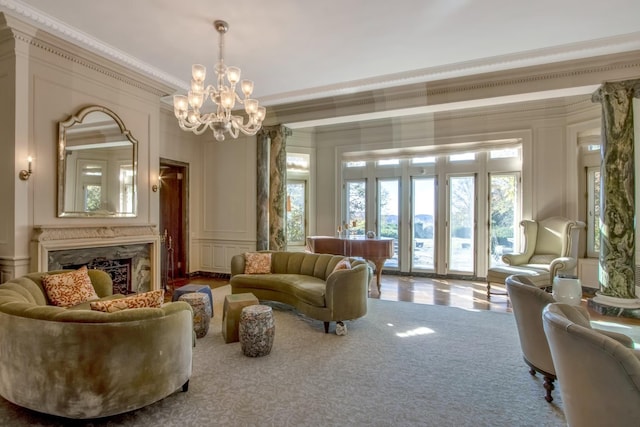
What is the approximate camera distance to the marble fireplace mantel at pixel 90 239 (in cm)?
386

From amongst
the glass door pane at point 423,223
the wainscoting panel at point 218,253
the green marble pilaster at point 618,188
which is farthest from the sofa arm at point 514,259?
the wainscoting panel at point 218,253

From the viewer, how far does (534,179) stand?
6.24m

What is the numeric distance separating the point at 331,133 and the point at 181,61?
4008 mm

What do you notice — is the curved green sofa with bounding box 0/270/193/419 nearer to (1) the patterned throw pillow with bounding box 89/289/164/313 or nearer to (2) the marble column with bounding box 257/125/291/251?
(1) the patterned throw pillow with bounding box 89/289/164/313

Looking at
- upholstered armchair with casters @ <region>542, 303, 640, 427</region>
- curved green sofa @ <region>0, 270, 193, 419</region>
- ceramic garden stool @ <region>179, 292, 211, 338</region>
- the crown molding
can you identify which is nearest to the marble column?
the crown molding

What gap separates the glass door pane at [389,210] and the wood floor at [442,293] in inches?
36.2

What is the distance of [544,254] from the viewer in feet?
19.0

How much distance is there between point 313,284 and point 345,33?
3026 mm

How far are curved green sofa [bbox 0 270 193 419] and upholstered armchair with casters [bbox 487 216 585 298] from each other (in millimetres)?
4968

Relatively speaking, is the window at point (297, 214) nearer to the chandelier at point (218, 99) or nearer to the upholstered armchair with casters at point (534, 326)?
the chandelier at point (218, 99)

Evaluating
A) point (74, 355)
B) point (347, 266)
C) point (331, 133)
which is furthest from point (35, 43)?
point (331, 133)

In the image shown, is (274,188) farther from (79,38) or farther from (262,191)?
(79,38)

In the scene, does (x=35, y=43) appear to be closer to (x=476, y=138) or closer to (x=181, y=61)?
(x=181, y=61)

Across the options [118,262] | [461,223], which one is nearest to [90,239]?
[118,262]
